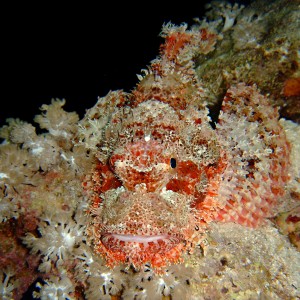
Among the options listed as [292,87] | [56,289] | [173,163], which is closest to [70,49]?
[292,87]

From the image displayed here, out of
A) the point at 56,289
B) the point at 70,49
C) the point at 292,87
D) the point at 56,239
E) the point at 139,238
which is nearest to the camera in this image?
the point at 139,238

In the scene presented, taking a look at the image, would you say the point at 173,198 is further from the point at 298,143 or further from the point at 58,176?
the point at 298,143

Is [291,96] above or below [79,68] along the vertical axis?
below

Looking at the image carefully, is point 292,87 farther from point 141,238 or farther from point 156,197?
point 141,238

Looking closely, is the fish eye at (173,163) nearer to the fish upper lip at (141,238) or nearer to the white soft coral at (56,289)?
the fish upper lip at (141,238)

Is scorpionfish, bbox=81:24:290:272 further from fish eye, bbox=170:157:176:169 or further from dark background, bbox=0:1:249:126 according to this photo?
dark background, bbox=0:1:249:126

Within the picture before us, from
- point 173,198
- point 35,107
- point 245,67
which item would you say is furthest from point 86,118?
point 35,107
